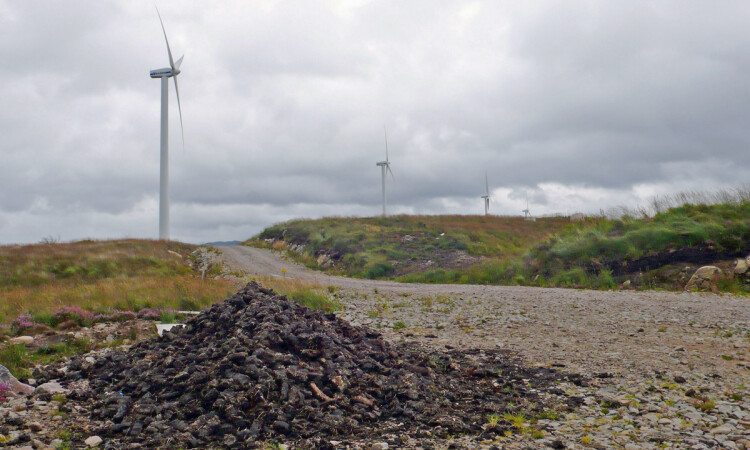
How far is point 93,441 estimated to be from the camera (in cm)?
624

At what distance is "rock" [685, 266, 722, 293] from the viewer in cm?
1758

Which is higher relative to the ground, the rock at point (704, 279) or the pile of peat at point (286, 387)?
the rock at point (704, 279)

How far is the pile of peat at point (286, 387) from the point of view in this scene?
6.26 metres

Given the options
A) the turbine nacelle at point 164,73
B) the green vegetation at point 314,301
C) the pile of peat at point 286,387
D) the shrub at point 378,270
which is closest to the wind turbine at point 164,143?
the turbine nacelle at point 164,73

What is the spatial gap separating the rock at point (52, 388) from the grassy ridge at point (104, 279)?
19.7ft

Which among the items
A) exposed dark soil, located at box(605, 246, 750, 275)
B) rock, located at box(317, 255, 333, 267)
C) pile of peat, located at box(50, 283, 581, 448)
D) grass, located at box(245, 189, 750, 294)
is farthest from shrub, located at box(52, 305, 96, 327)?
rock, located at box(317, 255, 333, 267)

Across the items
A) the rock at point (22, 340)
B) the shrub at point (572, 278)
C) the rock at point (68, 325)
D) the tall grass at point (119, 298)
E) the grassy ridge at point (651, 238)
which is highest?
the grassy ridge at point (651, 238)

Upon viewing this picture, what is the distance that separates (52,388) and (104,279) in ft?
52.8

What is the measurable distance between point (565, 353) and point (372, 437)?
555cm

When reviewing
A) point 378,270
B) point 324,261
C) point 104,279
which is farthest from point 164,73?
point 378,270

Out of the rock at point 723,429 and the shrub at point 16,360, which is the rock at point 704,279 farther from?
the shrub at point 16,360

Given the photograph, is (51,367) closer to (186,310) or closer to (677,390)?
(186,310)

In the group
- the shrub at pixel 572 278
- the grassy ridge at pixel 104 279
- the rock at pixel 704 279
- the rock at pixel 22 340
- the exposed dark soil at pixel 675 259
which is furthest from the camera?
the shrub at pixel 572 278

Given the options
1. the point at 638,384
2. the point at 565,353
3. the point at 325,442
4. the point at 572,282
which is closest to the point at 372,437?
the point at 325,442
